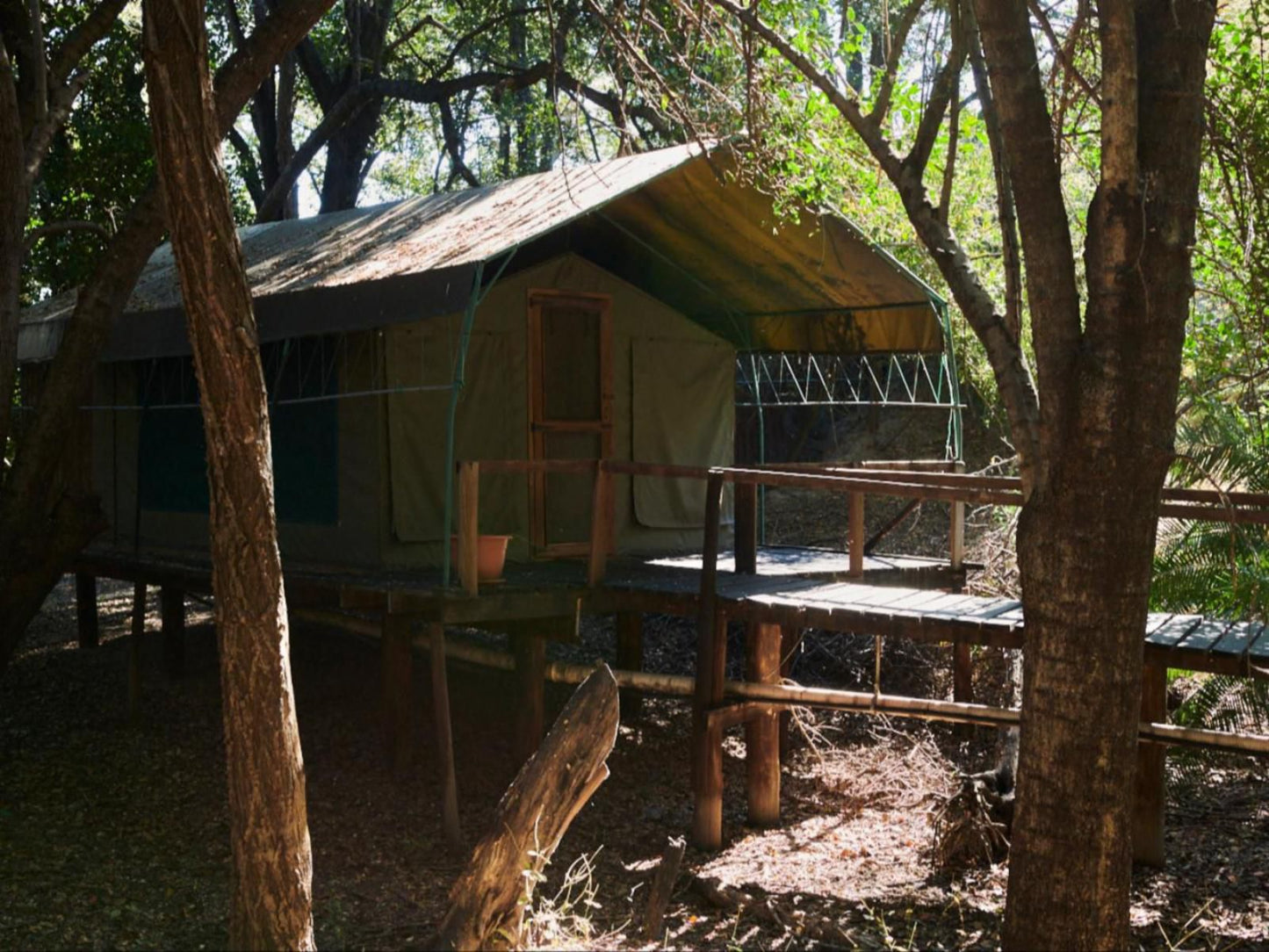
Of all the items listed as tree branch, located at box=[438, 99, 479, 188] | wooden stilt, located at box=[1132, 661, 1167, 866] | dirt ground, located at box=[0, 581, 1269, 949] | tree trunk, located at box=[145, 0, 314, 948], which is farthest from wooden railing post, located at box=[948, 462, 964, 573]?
tree branch, located at box=[438, 99, 479, 188]

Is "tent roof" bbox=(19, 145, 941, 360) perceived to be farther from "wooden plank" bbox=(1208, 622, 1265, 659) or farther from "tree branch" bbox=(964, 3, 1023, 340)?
"wooden plank" bbox=(1208, 622, 1265, 659)

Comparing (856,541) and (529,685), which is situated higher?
(856,541)

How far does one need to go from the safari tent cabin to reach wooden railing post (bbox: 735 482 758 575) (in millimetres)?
1645

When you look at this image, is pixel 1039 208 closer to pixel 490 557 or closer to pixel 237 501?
pixel 237 501

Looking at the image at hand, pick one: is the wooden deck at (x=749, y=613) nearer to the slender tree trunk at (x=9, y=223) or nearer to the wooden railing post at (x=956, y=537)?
the wooden railing post at (x=956, y=537)

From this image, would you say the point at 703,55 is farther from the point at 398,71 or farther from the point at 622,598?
the point at 622,598

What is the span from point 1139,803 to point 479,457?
503 cm

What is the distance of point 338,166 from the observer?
2178 centimetres

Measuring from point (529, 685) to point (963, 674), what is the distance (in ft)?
9.89

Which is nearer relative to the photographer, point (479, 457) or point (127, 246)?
point (127, 246)

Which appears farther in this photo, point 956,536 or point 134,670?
point 134,670

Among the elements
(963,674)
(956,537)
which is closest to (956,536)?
(956,537)

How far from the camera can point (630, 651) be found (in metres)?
11.0

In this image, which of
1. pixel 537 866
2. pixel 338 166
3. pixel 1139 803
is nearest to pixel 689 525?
pixel 1139 803
